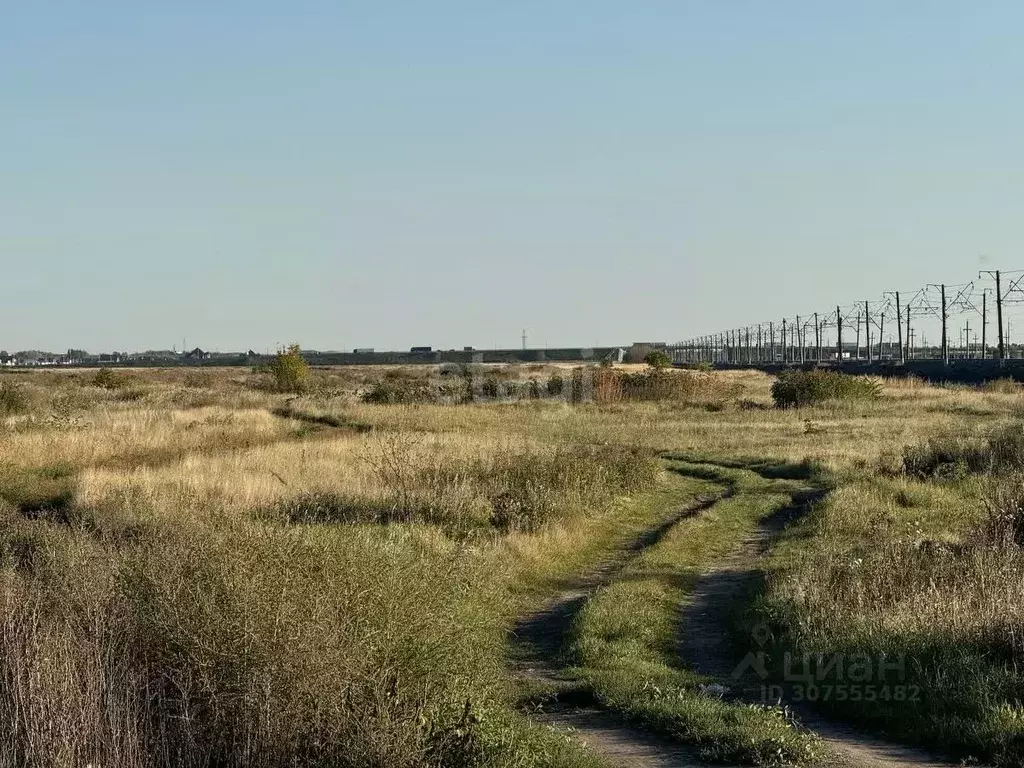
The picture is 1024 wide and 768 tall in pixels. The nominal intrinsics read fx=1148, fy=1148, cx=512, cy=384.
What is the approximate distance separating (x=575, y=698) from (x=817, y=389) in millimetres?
42588

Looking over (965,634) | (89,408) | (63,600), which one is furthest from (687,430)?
(63,600)

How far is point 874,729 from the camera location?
28.7 feet

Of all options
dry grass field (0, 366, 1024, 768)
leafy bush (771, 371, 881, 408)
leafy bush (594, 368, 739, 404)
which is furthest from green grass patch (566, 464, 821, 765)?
leafy bush (594, 368, 739, 404)

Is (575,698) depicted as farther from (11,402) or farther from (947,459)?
(11,402)

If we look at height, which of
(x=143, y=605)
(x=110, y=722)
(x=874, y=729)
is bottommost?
(x=874, y=729)

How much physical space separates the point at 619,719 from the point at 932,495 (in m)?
13.5

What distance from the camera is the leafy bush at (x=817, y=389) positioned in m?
50.2

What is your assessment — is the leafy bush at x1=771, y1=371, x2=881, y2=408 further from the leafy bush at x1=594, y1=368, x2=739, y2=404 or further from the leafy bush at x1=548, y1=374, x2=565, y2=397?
the leafy bush at x1=548, y1=374, x2=565, y2=397

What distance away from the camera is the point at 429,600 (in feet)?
28.6

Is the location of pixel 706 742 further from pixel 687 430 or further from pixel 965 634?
pixel 687 430

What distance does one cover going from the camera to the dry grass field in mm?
7516

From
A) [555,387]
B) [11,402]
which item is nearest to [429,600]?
[11,402]

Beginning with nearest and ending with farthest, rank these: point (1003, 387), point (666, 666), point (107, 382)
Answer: point (666, 666), point (1003, 387), point (107, 382)

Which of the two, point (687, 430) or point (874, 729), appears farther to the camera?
point (687, 430)
